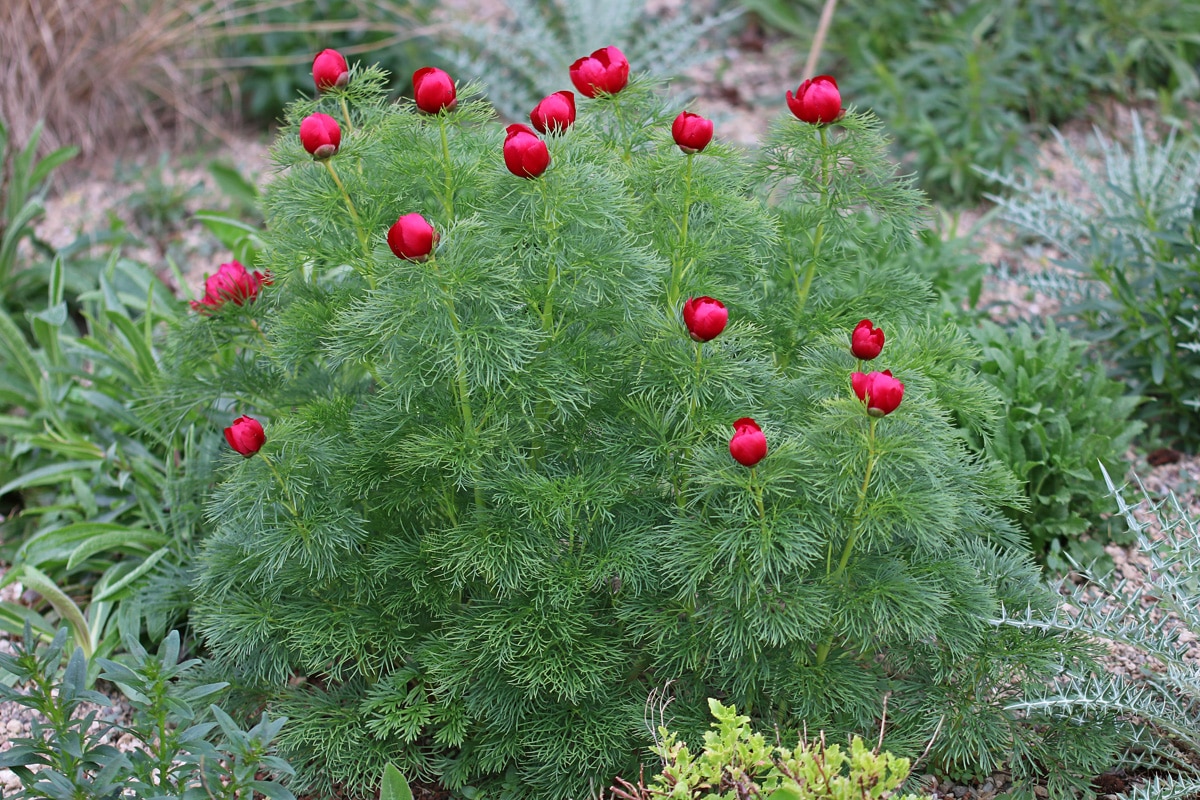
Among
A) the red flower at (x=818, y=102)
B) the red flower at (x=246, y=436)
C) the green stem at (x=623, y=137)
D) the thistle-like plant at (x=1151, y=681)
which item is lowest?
the thistle-like plant at (x=1151, y=681)

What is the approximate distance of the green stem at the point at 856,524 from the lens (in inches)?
60.9

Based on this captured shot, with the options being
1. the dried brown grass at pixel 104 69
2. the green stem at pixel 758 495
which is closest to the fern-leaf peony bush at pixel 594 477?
the green stem at pixel 758 495

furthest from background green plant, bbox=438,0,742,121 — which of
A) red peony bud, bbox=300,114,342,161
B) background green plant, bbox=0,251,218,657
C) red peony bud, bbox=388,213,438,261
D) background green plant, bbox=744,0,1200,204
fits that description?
red peony bud, bbox=388,213,438,261

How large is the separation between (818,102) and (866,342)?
0.46 metres

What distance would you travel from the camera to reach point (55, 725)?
161cm

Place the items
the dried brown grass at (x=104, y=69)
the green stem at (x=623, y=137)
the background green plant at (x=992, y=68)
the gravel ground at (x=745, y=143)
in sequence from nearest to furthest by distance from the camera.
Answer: the green stem at (x=623, y=137) < the gravel ground at (x=745, y=143) < the background green plant at (x=992, y=68) < the dried brown grass at (x=104, y=69)

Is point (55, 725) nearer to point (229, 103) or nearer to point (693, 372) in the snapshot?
point (693, 372)

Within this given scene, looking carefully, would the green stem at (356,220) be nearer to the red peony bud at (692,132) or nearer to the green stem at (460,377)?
the green stem at (460,377)

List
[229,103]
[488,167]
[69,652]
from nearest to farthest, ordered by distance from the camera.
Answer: [488,167] → [69,652] → [229,103]

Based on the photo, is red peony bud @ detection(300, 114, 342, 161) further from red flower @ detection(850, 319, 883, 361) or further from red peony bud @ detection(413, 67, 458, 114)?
red flower @ detection(850, 319, 883, 361)

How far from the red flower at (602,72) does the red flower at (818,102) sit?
283 millimetres

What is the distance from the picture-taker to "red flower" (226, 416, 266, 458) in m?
1.65

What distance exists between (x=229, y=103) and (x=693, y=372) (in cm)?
357

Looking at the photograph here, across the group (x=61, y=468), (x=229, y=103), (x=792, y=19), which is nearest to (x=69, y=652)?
(x=61, y=468)
